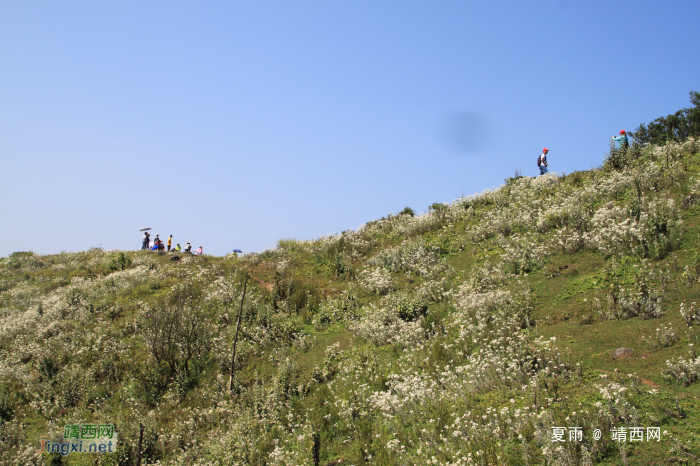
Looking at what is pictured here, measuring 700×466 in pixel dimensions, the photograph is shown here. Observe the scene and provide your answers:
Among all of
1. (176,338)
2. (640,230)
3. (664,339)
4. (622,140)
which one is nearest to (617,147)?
(622,140)

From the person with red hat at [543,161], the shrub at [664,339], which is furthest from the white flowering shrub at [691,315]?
the person with red hat at [543,161]

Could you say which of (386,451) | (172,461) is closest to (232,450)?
(172,461)

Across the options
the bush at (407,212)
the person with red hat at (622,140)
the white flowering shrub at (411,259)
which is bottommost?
the white flowering shrub at (411,259)

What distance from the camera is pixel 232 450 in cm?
959

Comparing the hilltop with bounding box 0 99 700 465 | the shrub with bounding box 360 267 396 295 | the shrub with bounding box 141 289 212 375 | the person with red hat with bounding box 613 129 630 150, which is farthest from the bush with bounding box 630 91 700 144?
the shrub with bounding box 141 289 212 375

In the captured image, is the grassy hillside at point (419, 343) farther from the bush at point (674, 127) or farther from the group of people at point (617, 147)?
the bush at point (674, 127)

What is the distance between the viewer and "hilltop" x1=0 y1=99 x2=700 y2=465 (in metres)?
7.18

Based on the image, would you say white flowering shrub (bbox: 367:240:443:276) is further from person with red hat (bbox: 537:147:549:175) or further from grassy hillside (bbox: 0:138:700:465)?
person with red hat (bbox: 537:147:549:175)

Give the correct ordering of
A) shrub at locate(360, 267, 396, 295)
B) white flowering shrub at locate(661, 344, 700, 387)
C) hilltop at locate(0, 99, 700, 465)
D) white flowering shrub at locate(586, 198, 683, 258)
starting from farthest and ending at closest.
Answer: shrub at locate(360, 267, 396, 295)
white flowering shrub at locate(586, 198, 683, 258)
hilltop at locate(0, 99, 700, 465)
white flowering shrub at locate(661, 344, 700, 387)

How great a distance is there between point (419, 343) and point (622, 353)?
4.33 m

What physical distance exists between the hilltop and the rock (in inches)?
1.8

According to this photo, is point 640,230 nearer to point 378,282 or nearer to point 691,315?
point 691,315

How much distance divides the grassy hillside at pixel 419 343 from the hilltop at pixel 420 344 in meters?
0.05

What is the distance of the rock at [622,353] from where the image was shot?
8.21m
